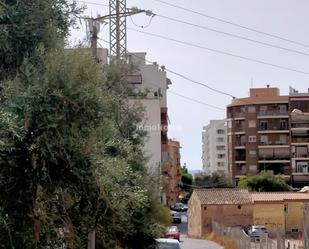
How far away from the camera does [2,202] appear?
758 cm

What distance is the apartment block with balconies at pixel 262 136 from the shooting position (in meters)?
111

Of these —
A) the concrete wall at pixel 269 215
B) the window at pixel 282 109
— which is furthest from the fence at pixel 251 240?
the window at pixel 282 109

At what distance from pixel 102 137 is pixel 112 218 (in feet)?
5.66

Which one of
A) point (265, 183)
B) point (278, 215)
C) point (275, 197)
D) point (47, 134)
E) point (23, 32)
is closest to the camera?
point (47, 134)

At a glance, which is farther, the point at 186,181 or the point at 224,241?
the point at 186,181

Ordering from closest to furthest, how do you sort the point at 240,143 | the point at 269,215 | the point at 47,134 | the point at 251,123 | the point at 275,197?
the point at 47,134, the point at 269,215, the point at 275,197, the point at 251,123, the point at 240,143

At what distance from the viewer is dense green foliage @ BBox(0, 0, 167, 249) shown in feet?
24.5

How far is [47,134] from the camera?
7539 millimetres

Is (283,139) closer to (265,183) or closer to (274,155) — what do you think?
(274,155)

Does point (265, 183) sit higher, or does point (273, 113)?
point (273, 113)

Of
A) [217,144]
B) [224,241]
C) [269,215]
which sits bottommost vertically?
[224,241]

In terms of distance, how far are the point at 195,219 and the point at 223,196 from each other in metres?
4.26

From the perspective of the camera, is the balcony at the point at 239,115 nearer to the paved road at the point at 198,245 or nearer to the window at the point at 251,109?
the window at the point at 251,109

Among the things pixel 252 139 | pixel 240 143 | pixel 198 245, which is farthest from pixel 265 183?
pixel 198 245
